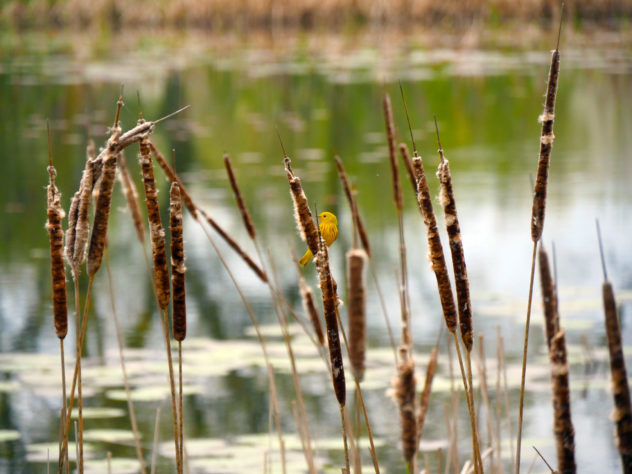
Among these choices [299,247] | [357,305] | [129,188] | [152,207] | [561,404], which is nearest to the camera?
[561,404]

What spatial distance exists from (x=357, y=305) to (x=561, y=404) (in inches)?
40.3

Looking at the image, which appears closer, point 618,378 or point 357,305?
point 618,378

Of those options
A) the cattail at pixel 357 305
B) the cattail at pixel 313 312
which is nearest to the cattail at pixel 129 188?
the cattail at pixel 313 312

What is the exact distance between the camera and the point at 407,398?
125cm

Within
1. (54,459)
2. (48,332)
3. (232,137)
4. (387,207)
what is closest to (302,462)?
(54,459)

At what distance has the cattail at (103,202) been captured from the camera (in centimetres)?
118

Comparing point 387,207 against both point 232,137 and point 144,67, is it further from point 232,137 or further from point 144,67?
point 144,67

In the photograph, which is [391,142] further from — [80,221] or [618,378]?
[618,378]

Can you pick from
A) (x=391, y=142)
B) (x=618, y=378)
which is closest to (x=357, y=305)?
(x=391, y=142)

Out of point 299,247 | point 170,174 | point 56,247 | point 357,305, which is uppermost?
point 299,247

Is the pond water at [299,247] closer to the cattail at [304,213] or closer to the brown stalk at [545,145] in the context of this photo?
the brown stalk at [545,145]

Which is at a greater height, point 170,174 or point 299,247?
point 299,247

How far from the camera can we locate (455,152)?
9094 mm

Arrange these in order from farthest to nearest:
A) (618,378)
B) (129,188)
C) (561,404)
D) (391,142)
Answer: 1. (129,188)
2. (391,142)
3. (561,404)
4. (618,378)
